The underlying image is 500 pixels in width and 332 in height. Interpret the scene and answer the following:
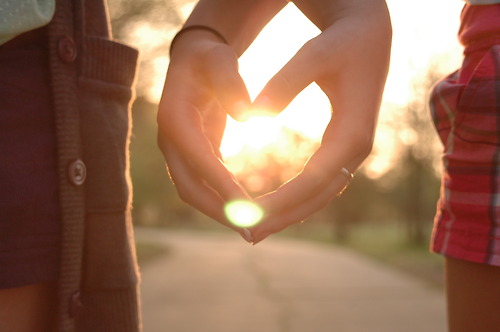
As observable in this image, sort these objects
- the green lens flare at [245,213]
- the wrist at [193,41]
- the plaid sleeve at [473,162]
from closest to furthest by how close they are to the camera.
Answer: the green lens flare at [245,213]
the wrist at [193,41]
the plaid sleeve at [473,162]

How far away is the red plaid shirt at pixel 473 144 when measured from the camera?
1.01 m

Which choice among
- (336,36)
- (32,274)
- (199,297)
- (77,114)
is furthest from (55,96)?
(199,297)

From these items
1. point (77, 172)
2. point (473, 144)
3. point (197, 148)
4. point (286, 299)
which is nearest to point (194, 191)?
point (197, 148)

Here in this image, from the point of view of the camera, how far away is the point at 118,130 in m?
1.17

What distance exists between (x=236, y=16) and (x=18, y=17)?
0.36 meters

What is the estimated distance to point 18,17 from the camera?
955 mm

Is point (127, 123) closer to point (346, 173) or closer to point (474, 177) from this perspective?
point (346, 173)

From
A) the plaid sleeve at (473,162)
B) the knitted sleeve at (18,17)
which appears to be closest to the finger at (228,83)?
the knitted sleeve at (18,17)

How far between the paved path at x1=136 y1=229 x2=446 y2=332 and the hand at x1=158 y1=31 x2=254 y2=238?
5.49 metres

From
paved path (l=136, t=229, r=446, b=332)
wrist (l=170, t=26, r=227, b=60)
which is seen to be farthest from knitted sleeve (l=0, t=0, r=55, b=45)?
paved path (l=136, t=229, r=446, b=332)

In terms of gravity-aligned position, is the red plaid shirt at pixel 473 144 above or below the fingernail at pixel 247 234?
above

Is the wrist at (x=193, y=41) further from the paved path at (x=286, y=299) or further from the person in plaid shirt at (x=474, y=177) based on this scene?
the paved path at (x=286, y=299)

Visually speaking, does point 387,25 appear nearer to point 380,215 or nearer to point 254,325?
point 254,325

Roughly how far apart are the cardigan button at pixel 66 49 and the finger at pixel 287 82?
47 centimetres
